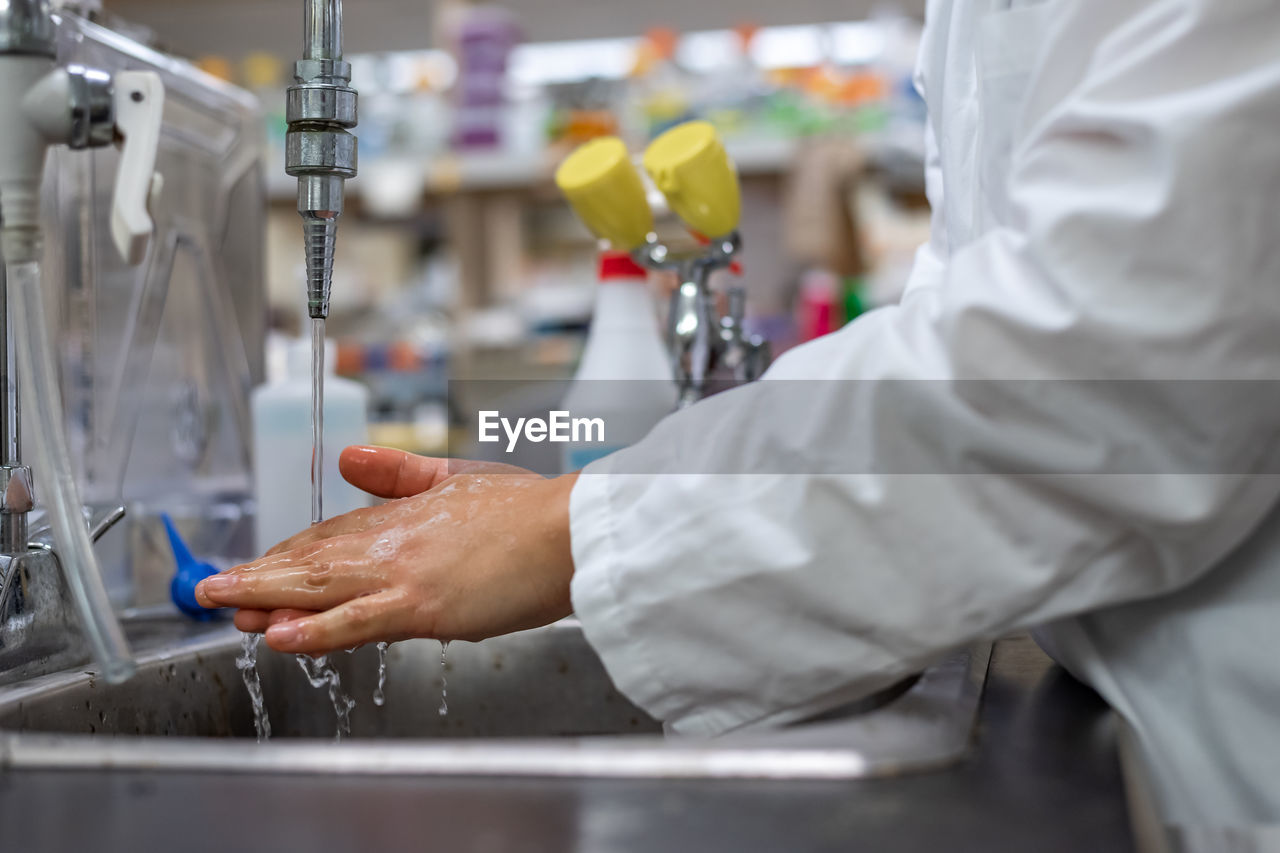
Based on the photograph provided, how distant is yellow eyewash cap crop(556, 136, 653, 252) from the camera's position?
942mm

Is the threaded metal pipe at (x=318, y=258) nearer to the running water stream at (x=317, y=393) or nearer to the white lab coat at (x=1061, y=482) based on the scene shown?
the running water stream at (x=317, y=393)

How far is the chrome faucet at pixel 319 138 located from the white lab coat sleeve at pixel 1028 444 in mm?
234

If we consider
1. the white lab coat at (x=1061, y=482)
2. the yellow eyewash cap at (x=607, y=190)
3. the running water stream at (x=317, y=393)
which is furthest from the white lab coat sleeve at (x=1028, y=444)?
the yellow eyewash cap at (x=607, y=190)

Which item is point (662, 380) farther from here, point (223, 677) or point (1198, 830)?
point (1198, 830)

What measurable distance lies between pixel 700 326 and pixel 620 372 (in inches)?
3.6

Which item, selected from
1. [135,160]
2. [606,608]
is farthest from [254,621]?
[135,160]

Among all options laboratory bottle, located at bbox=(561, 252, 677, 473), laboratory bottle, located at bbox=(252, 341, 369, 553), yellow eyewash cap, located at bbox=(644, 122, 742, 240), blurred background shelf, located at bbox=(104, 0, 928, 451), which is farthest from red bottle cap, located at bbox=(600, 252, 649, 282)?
blurred background shelf, located at bbox=(104, 0, 928, 451)

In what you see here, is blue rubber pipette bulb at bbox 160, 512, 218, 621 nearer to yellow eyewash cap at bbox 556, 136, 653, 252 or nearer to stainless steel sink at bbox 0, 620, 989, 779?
stainless steel sink at bbox 0, 620, 989, 779

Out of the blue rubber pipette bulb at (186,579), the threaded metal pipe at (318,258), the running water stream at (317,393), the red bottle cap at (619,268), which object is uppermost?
the threaded metal pipe at (318,258)

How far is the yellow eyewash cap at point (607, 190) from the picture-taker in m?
0.94

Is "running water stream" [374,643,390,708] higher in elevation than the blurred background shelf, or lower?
lower

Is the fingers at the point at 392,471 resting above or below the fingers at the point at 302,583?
above

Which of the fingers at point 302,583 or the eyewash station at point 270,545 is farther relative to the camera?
the fingers at point 302,583

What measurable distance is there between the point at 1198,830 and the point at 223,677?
2.08ft
